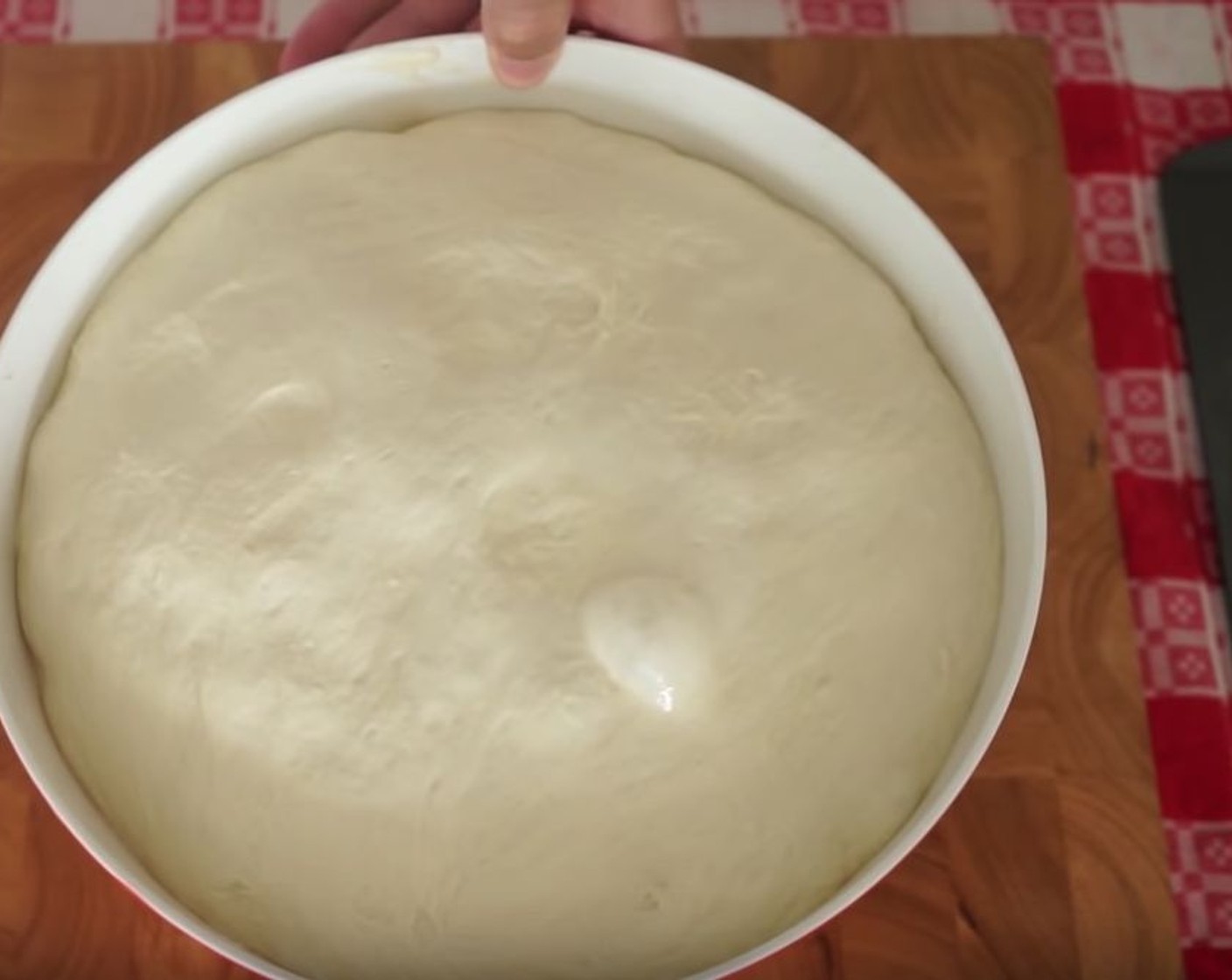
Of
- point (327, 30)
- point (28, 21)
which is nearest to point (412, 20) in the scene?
point (327, 30)

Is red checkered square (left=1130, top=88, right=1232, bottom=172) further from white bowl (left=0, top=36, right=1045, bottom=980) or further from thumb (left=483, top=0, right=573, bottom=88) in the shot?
thumb (left=483, top=0, right=573, bottom=88)

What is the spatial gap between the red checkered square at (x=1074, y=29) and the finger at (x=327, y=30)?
1.52 ft

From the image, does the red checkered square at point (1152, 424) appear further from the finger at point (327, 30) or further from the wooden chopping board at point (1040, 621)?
the finger at point (327, 30)

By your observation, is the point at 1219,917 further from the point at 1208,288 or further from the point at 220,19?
the point at 220,19

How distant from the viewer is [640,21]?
0.86 m

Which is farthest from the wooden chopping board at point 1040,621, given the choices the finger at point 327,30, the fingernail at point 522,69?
the fingernail at point 522,69

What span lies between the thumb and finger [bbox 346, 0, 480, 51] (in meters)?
0.15

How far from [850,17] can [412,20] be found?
32 cm

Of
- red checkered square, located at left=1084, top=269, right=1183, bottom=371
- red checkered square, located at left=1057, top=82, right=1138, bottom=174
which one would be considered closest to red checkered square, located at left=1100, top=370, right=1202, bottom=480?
red checkered square, located at left=1084, top=269, right=1183, bottom=371

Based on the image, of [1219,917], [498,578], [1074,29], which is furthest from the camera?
[1074,29]

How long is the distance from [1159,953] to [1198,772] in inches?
4.8

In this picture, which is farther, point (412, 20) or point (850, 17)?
point (850, 17)

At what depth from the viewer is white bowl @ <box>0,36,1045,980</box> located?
747 millimetres

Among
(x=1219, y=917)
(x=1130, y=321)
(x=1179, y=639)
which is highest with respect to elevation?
(x=1130, y=321)
